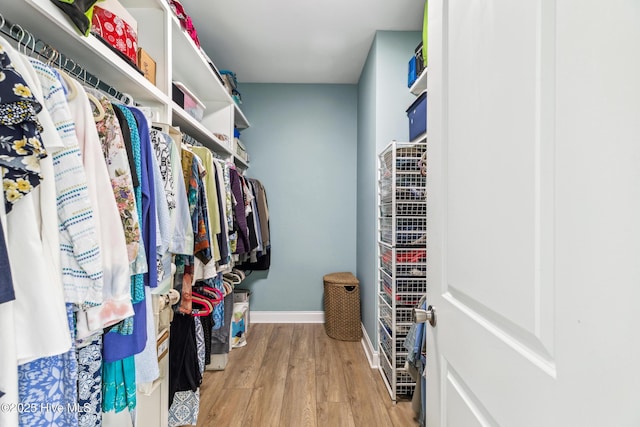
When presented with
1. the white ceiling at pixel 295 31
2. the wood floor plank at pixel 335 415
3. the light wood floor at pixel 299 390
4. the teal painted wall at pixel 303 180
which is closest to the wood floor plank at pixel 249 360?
the light wood floor at pixel 299 390

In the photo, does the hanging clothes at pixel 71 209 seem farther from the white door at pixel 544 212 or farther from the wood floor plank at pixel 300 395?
the wood floor plank at pixel 300 395

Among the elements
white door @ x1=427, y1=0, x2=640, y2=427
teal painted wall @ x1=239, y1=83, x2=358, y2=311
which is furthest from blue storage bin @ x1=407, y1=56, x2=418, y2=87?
teal painted wall @ x1=239, y1=83, x2=358, y2=311

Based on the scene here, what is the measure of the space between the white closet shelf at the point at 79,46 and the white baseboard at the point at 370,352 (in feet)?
7.32

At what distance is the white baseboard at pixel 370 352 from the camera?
2.25 metres

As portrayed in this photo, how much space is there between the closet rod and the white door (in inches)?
44.2

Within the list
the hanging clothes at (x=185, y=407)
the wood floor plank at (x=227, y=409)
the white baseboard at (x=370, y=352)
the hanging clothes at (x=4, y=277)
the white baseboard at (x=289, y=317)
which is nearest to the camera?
the hanging clothes at (x=4, y=277)

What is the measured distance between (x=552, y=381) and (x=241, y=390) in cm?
199

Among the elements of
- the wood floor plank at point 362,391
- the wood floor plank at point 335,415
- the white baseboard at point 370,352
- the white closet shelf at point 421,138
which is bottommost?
the wood floor plank at point 362,391

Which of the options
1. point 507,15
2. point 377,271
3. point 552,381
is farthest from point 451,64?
point 377,271

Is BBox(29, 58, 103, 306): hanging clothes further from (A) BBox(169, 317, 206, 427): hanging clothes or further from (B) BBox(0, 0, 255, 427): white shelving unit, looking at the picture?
(A) BBox(169, 317, 206, 427): hanging clothes

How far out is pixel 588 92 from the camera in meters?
0.35

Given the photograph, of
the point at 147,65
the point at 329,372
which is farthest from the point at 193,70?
the point at 329,372

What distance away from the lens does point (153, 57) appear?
1.43 m

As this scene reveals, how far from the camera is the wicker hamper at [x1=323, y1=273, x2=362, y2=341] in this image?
8.90 feet
